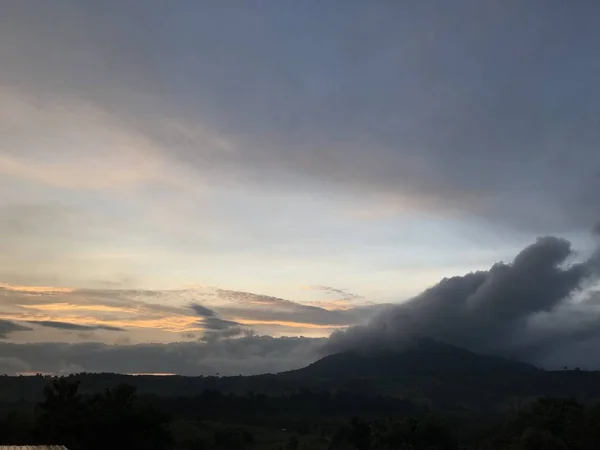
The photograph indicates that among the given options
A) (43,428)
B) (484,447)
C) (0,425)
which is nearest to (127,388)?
(43,428)


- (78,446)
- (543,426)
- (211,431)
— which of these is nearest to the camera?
(78,446)

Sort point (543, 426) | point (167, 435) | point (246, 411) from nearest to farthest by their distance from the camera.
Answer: point (167, 435) → point (543, 426) → point (246, 411)

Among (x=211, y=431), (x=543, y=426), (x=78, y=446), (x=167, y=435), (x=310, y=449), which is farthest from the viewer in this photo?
(x=211, y=431)

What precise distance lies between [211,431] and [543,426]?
65737mm

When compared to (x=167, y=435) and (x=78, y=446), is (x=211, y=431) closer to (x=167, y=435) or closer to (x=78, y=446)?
(x=167, y=435)

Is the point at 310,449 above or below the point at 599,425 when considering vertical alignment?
below

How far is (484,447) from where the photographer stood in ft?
290

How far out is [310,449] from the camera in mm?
105688

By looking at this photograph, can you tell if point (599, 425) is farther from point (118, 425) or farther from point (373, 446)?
point (118, 425)

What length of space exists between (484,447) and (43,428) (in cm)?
5723

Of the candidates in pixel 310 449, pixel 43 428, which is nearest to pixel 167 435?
pixel 43 428

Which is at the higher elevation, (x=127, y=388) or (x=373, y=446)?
(x=127, y=388)

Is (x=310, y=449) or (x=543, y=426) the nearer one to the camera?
(x=543, y=426)

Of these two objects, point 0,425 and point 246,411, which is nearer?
point 0,425
